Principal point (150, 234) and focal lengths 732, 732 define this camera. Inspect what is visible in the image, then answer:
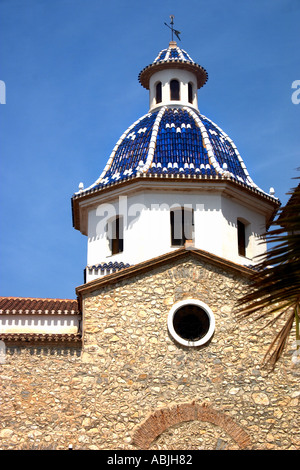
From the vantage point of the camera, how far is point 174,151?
74.7 ft

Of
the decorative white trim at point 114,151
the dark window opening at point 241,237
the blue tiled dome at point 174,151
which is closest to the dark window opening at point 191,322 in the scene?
the dark window opening at point 241,237

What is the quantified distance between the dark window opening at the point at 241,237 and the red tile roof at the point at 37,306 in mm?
5255

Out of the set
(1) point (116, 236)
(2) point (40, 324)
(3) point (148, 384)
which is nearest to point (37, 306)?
(2) point (40, 324)

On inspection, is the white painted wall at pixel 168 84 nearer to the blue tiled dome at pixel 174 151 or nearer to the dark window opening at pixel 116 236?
the blue tiled dome at pixel 174 151

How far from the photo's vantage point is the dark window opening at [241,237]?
72.3 feet

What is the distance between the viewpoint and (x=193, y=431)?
17047mm

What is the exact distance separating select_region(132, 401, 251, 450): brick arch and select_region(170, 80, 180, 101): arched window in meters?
12.2

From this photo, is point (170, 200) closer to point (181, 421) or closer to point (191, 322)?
point (191, 322)

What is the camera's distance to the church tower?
21.2 m

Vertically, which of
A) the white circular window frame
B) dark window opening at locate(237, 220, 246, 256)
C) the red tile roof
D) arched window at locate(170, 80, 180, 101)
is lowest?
the white circular window frame

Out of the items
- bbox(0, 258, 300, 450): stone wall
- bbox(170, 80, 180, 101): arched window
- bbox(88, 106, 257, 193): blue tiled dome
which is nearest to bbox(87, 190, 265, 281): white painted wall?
bbox(88, 106, 257, 193): blue tiled dome

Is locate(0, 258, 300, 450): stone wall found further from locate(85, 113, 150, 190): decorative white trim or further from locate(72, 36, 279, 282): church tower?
locate(85, 113, 150, 190): decorative white trim

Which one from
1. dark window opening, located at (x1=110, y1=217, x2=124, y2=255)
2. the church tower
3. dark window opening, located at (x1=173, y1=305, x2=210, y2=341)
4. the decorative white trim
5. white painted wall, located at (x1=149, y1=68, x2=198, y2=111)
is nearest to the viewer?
dark window opening, located at (x1=173, y1=305, x2=210, y2=341)
